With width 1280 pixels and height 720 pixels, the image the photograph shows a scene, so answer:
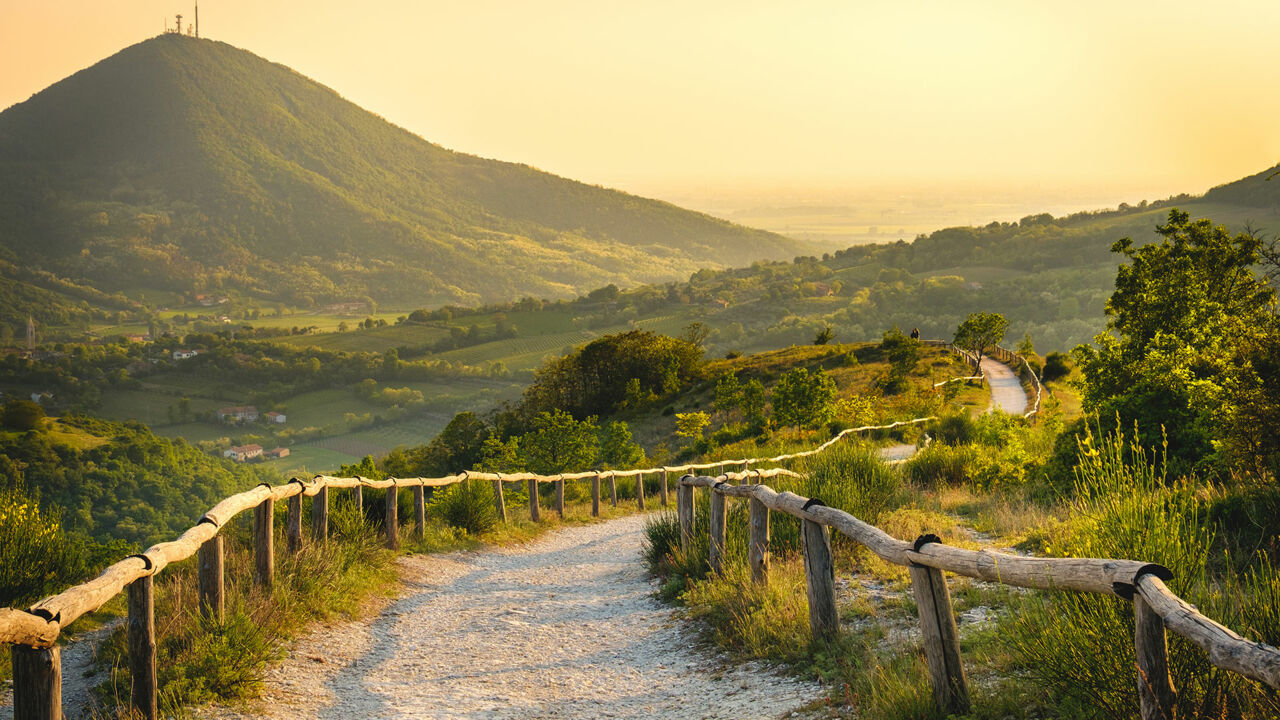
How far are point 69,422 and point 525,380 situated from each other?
71046mm

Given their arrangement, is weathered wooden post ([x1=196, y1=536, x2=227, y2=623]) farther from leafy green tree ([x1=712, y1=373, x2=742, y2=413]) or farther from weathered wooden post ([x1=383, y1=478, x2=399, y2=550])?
leafy green tree ([x1=712, y1=373, x2=742, y2=413])

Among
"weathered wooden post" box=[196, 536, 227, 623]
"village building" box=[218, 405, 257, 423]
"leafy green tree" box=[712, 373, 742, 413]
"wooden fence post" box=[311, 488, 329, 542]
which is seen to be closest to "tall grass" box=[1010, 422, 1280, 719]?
"weathered wooden post" box=[196, 536, 227, 623]

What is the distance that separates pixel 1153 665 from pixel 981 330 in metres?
62.7

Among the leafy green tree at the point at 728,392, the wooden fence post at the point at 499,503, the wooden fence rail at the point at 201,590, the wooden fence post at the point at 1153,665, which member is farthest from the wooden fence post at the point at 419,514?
the leafy green tree at the point at 728,392

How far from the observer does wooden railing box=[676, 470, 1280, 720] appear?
2.52m

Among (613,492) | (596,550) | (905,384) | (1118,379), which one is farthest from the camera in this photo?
(905,384)

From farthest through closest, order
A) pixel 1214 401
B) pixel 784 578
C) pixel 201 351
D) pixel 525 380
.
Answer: pixel 201 351
pixel 525 380
pixel 1214 401
pixel 784 578

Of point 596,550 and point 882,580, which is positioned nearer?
point 882,580

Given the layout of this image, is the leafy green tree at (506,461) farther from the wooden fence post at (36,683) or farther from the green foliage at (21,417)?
the green foliage at (21,417)

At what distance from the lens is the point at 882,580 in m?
6.76

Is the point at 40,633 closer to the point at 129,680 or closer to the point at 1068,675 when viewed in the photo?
the point at 129,680

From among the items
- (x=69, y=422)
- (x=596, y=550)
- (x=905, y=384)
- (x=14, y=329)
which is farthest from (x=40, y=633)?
(x=14, y=329)

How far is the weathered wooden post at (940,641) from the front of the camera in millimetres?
3873

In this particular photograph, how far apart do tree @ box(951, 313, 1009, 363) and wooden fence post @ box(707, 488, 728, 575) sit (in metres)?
56.9
